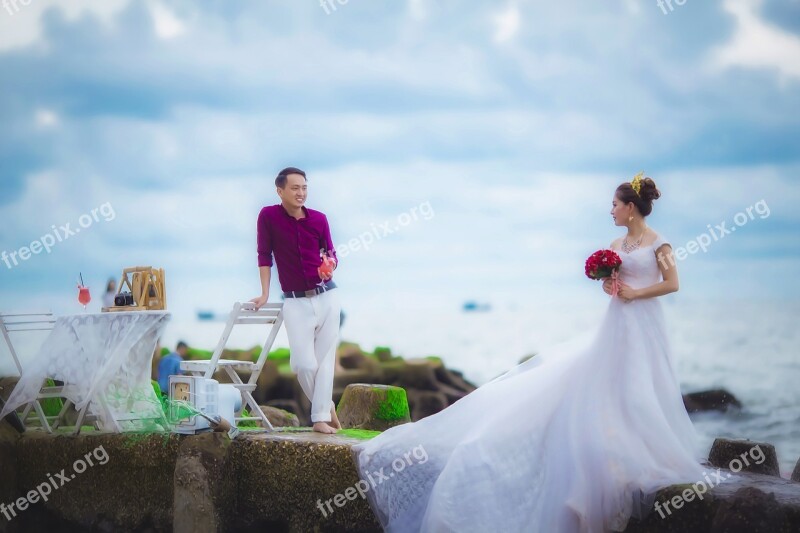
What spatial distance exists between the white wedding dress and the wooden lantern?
2344 millimetres

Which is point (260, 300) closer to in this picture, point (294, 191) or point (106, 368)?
point (294, 191)

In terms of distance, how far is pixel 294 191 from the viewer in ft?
24.5

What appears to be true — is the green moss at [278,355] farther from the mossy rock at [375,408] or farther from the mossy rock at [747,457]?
the mossy rock at [747,457]

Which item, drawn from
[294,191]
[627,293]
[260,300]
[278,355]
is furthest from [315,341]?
[278,355]

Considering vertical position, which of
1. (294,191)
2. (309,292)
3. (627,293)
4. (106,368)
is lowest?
(627,293)

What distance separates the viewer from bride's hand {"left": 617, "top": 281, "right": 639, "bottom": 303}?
618cm

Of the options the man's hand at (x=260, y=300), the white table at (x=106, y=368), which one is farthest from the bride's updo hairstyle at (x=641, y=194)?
the white table at (x=106, y=368)

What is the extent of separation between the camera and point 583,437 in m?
5.83

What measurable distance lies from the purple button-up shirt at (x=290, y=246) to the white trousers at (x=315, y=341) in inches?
5.9

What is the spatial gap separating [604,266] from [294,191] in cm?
248

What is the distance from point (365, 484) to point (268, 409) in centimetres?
303

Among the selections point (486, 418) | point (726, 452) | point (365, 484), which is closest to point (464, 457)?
point (486, 418)

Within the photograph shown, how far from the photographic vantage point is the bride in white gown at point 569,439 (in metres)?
5.65

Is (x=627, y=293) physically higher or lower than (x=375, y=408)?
higher
